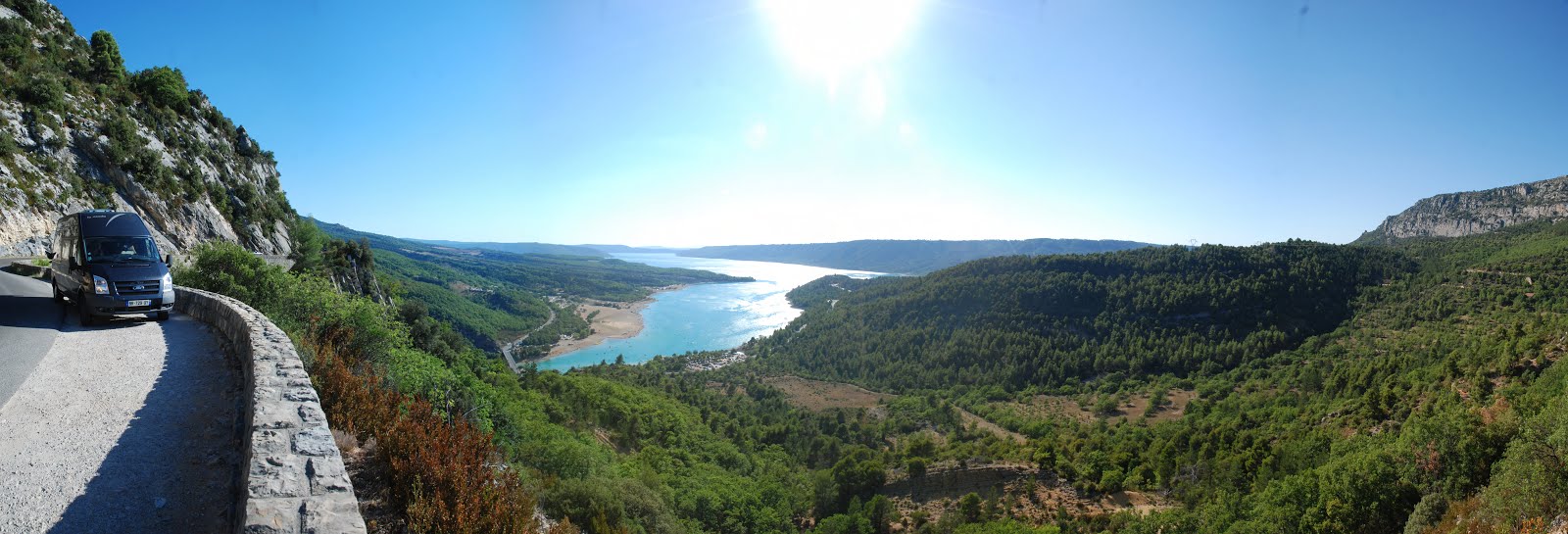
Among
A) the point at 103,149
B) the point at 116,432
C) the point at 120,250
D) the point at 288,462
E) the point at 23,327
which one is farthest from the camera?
the point at 103,149

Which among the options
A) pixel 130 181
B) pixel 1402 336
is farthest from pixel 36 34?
pixel 1402 336

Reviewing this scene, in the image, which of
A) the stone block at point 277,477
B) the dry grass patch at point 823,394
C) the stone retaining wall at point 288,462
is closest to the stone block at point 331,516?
the stone retaining wall at point 288,462

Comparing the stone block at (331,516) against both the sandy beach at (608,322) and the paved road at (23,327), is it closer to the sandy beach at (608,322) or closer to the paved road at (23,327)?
the paved road at (23,327)

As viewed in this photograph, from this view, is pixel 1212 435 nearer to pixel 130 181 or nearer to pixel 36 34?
pixel 130 181

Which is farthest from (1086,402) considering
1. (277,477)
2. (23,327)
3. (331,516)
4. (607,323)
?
(607,323)

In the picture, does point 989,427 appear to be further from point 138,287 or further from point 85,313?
point 85,313

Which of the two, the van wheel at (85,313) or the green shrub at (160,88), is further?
the green shrub at (160,88)

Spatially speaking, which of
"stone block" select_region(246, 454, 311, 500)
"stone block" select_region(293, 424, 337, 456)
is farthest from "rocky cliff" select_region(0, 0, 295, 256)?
"stone block" select_region(246, 454, 311, 500)
